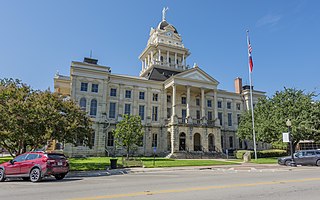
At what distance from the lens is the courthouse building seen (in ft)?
118

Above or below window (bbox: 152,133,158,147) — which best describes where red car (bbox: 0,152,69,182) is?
below

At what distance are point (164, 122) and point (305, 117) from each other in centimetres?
2156

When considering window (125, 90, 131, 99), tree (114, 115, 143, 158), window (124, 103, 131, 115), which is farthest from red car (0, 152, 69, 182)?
window (125, 90, 131, 99)

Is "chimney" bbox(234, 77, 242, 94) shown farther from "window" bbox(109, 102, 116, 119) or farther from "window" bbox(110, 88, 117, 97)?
"window" bbox(109, 102, 116, 119)

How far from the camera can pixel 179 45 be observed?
178ft

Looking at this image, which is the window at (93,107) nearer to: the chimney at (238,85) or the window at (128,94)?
the window at (128,94)

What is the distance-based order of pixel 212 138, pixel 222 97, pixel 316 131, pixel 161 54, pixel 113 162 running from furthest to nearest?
pixel 161 54 < pixel 222 97 < pixel 212 138 < pixel 316 131 < pixel 113 162

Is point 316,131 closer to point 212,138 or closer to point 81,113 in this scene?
point 212,138

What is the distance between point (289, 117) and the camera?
106ft

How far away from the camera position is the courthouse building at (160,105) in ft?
118

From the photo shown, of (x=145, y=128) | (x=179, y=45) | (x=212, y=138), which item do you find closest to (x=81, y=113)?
(x=145, y=128)

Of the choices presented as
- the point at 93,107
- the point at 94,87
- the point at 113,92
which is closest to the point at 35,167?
the point at 93,107

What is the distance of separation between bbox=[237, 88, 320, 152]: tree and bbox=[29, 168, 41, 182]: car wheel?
30412 mm

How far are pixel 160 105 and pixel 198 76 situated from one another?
8927mm
